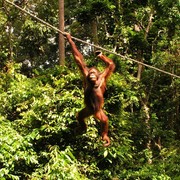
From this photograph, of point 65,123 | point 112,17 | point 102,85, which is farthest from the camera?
point 112,17

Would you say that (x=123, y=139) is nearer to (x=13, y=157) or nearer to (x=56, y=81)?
(x=56, y=81)

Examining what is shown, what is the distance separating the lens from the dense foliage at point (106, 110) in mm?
5363

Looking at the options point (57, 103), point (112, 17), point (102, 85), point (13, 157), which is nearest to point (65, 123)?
point (57, 103)

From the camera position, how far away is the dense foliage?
536 cm

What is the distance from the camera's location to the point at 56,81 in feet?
20.7

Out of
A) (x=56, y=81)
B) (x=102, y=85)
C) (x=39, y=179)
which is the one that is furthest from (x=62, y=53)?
(x=102, y=85)

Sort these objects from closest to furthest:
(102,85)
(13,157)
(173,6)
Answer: (102,85), (13,157), (173,6)

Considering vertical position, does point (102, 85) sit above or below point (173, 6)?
below

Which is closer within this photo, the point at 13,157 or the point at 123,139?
the point at 13,157

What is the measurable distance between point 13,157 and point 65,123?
121cm

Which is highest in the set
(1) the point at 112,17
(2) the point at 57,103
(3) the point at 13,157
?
(1) the point at 112,17

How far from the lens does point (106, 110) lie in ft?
20.6

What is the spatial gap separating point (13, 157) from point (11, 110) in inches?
63.6

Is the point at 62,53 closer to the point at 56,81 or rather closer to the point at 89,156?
the point at 56,81
